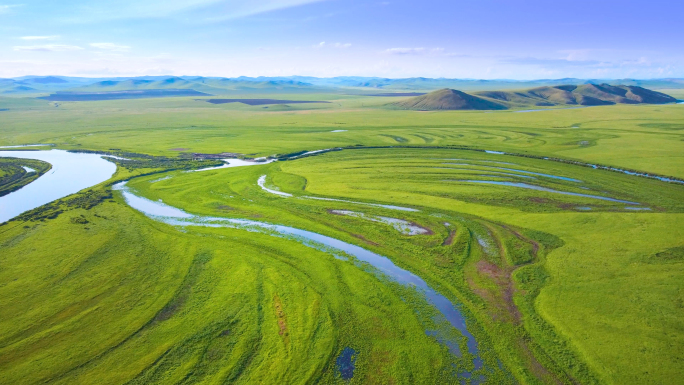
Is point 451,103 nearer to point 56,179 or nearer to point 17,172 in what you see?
point 56,179

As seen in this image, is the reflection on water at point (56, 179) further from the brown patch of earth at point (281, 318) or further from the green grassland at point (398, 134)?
the brown patch of earth at point (281, 318)

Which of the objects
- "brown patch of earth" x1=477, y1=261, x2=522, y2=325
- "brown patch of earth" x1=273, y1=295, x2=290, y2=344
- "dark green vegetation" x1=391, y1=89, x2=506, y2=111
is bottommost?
"brown patch of earth" x1=273, y1=295, x2=290, y2=344

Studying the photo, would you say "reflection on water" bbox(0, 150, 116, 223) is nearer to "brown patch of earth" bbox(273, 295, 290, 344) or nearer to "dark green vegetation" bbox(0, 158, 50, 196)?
"dark green vegetation" bbox(0, 158, 50, 196)

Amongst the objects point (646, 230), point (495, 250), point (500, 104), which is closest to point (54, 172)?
point (495, 250)

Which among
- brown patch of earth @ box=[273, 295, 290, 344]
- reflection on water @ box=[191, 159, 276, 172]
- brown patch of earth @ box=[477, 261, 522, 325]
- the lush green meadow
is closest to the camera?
the lush green meadow

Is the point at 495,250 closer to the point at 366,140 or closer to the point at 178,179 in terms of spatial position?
the point at 178,179

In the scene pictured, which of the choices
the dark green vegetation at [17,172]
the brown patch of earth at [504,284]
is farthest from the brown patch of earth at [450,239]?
the dark green vegetation at [17,172]

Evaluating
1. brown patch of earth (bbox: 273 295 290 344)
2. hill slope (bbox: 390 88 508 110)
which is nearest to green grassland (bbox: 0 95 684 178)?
hill slope (bbox: 390 88 508 110)
